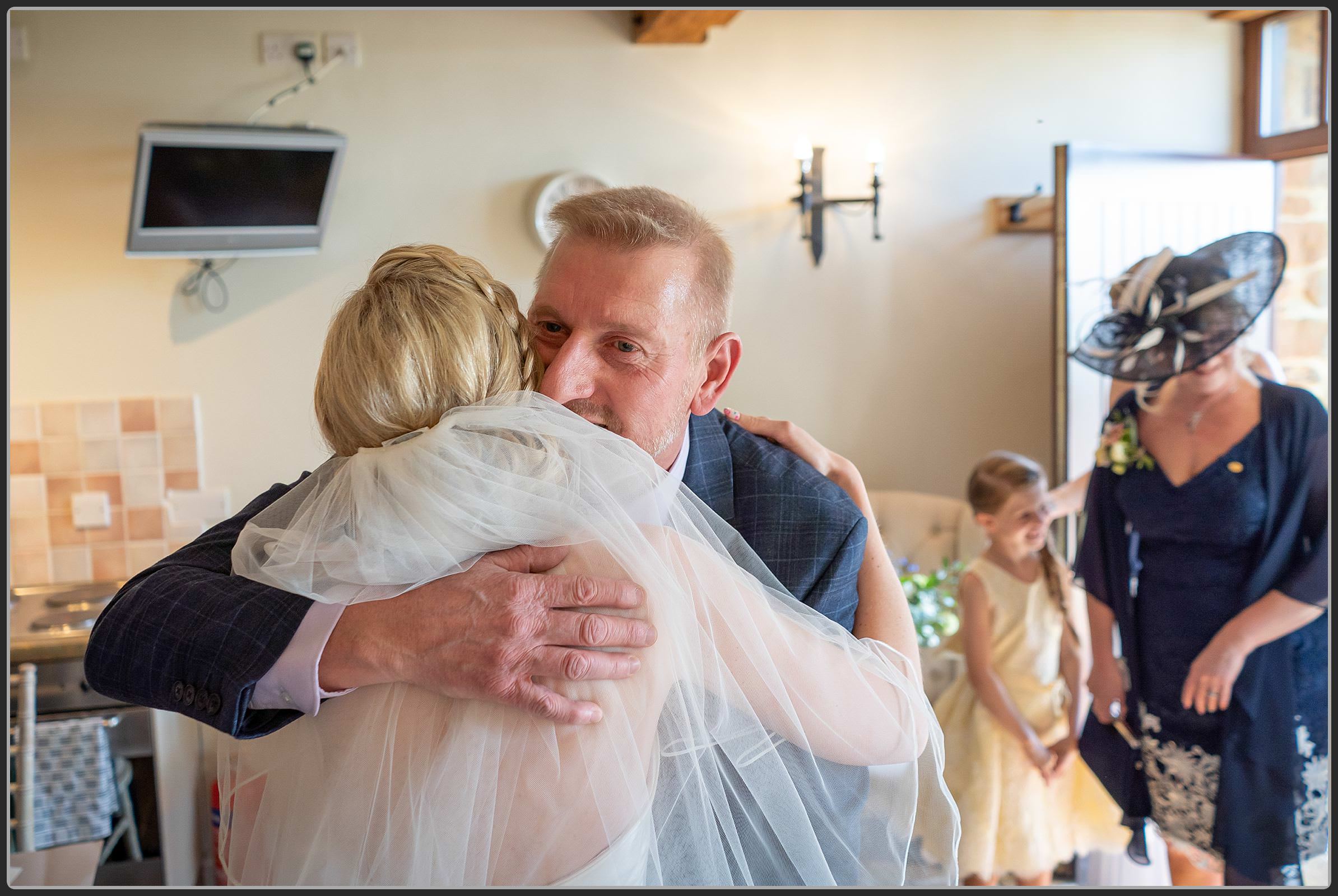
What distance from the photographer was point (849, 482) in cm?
132

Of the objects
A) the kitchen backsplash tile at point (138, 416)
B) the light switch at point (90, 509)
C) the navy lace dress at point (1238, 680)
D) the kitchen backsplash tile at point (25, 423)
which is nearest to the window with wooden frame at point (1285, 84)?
the navy lace dress at point (1238, 680)

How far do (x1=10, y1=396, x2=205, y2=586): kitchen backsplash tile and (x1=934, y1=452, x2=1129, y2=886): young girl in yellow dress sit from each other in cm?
264

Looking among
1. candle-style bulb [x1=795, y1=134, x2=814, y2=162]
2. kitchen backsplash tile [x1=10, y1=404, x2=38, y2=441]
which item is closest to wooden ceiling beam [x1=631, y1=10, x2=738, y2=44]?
candle-style bulb [x1=795, y1=134, x2=814, y2=162]

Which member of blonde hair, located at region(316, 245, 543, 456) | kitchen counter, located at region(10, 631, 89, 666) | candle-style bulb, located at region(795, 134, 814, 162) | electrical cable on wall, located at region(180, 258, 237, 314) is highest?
candle-style bulb, located at region(795, 134, 814, 162)

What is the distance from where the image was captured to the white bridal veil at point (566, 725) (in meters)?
0.87

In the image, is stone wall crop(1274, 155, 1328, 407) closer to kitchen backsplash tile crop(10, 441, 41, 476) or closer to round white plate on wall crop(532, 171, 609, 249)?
round white plate on wall crop(532, 171, 609, 249)

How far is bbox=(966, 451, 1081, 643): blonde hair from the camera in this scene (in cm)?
287

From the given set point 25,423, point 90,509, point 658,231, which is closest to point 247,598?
point 658,231

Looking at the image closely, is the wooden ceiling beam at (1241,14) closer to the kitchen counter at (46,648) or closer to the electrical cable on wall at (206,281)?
the electrical cable on wall at (206,281)

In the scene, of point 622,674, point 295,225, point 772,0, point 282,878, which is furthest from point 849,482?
point 295,225

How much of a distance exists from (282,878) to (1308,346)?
389 centimetres

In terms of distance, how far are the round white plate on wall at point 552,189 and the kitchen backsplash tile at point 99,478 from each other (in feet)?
4.43

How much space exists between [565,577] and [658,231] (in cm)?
45

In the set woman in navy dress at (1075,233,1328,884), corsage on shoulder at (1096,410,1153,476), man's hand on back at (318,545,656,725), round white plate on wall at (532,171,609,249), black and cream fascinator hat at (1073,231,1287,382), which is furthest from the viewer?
round white plate on wall at (532,171,609,249)
